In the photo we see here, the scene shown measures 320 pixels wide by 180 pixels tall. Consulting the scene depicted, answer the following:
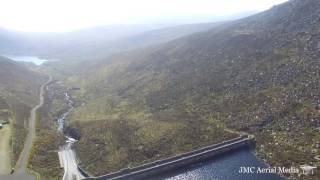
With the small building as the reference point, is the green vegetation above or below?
above

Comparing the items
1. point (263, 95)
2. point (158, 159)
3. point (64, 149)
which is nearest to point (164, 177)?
point (158, 159)

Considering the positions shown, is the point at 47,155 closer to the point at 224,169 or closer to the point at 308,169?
the point at 224,169

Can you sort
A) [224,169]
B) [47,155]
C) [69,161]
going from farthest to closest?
[47,155]
[69,161]
[224,169]

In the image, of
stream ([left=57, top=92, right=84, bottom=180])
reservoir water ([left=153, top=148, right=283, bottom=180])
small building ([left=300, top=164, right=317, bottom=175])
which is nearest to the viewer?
small building ([left=300, top=164, right=317, bottom=175])

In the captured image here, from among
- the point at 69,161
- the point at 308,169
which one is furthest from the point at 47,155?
the point at 308,169

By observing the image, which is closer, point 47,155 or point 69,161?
point 69,161

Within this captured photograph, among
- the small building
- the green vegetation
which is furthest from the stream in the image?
the small building

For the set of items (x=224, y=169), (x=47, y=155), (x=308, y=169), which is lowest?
(x=224, y=169)

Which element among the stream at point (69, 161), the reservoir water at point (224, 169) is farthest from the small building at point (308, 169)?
the stream at point (69, 161)

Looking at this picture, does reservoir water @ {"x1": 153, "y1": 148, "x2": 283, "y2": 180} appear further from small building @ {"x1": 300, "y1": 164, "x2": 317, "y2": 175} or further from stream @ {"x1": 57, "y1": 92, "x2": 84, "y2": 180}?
stream @ {"x1": 57, "y1": 92, "x2": 84, "y2": 180}

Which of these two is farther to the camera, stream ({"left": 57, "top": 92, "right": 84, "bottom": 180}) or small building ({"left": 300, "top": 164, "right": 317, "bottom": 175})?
stream ({"left": 57, "top": 92, "right": 84, "bottom": 180})
